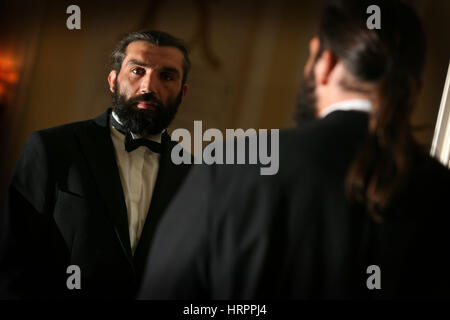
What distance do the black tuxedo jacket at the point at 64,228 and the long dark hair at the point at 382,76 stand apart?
20.5 inches

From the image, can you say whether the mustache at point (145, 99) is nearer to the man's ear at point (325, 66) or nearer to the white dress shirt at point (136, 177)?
the white dress shirt at point (136, 177)

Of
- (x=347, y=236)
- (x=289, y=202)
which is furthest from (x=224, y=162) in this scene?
(x=347, y=236)

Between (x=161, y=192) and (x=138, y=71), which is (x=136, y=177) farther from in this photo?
(x=138, y=71)

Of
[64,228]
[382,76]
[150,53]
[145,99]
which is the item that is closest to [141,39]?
[150,53]

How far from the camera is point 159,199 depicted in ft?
3.15

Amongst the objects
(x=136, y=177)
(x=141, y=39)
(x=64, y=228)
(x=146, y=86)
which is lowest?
(x=64, y=228)

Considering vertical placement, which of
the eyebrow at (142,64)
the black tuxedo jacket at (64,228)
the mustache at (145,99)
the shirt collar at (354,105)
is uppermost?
the eyebrow at (142,64)

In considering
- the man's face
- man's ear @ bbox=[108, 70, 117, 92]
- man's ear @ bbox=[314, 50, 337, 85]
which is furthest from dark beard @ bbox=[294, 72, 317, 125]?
man's ear @ bbox=[108, 70, 117, 92]

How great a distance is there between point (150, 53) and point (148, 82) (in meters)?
0.08

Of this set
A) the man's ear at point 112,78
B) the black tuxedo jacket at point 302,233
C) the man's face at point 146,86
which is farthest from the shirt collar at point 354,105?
the man's ear at point 112,78

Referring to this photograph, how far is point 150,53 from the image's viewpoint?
38.1 inches

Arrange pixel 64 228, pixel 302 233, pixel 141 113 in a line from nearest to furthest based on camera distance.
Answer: pixel 302 233 → pixel 64 228 → pixel 141 113

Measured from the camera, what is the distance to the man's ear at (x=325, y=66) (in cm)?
66

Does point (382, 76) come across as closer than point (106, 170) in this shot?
Yes
